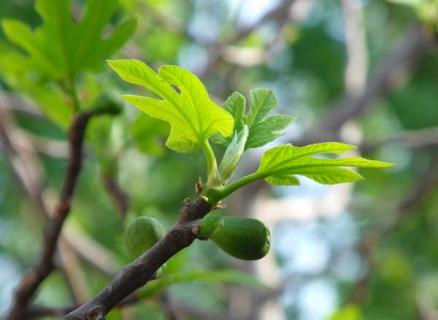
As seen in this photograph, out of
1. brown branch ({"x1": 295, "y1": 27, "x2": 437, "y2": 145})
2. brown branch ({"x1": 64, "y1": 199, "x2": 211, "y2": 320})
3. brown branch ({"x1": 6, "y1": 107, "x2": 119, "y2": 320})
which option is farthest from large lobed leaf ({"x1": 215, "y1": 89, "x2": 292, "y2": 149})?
brown branch ({"x1": 295, "y1": 27, "x2": 437, "y2": 145})

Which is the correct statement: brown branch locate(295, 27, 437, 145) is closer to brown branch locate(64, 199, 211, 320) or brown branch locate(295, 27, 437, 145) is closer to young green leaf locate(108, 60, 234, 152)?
young green leaf locate(108, 60, 234, 152)

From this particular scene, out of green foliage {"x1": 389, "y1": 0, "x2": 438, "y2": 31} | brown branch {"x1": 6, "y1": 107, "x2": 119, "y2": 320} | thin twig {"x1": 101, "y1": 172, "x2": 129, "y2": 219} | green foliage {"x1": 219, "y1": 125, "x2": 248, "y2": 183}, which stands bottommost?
thin twig {"x1": 101, "y1": 172, "x2": 129, "y2": 219}

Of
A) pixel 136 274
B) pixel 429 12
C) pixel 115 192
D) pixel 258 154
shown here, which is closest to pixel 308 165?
pixel 136 274

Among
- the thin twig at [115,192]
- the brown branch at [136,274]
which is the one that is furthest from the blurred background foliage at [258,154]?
the brown branch at [136,274]

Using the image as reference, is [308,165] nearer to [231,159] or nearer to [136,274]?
[231,159]

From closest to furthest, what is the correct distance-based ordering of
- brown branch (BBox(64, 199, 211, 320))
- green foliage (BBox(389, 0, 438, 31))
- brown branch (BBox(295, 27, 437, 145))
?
brown branch (BBox(64, 199, 211, 320))
green foliage (BBox(389, 0, 438, 31))
brown branch (BBox(295, 27, 437, 145))

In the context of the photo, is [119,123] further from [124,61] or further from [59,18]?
[124,61]

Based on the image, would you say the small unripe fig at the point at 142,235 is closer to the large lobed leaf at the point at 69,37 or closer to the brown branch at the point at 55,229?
the brown branch at the point at 55,229
